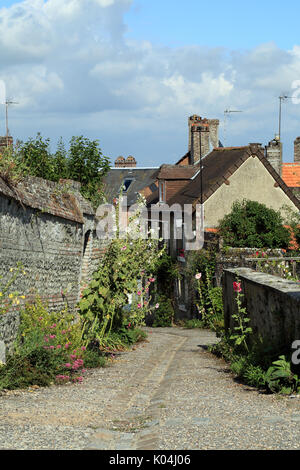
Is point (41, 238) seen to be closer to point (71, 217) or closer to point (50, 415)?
point (71, 217)

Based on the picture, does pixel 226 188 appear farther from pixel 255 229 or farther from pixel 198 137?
pixel 198 137

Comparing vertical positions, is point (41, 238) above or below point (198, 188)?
below

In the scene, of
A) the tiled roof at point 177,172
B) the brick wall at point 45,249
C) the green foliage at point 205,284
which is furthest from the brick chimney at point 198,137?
the brick wall at point 45,249

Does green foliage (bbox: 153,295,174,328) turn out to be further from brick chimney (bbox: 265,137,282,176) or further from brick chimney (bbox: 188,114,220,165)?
brick chimney (bbox: 188,114,220,165)

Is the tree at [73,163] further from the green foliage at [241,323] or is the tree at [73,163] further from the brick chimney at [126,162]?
the brick chimney at [126,162]

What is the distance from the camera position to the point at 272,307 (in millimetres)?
9031

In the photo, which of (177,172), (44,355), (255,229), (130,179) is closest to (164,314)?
(255,229)

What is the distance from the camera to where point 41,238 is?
1172cm

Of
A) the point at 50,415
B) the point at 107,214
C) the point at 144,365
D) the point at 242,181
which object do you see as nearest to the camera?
the point at 50,415

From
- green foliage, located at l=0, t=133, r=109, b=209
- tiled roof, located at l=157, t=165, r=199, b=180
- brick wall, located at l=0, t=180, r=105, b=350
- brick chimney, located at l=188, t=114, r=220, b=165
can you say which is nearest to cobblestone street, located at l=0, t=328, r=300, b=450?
brick wall, located at l=0, t=180, r=105, b=350

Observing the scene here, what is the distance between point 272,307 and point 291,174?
27815mm

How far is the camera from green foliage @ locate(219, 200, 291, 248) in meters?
26.3

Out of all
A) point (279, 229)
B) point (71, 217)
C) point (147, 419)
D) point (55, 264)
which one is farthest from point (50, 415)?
point (279, 229)

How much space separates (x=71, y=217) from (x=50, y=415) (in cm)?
694
